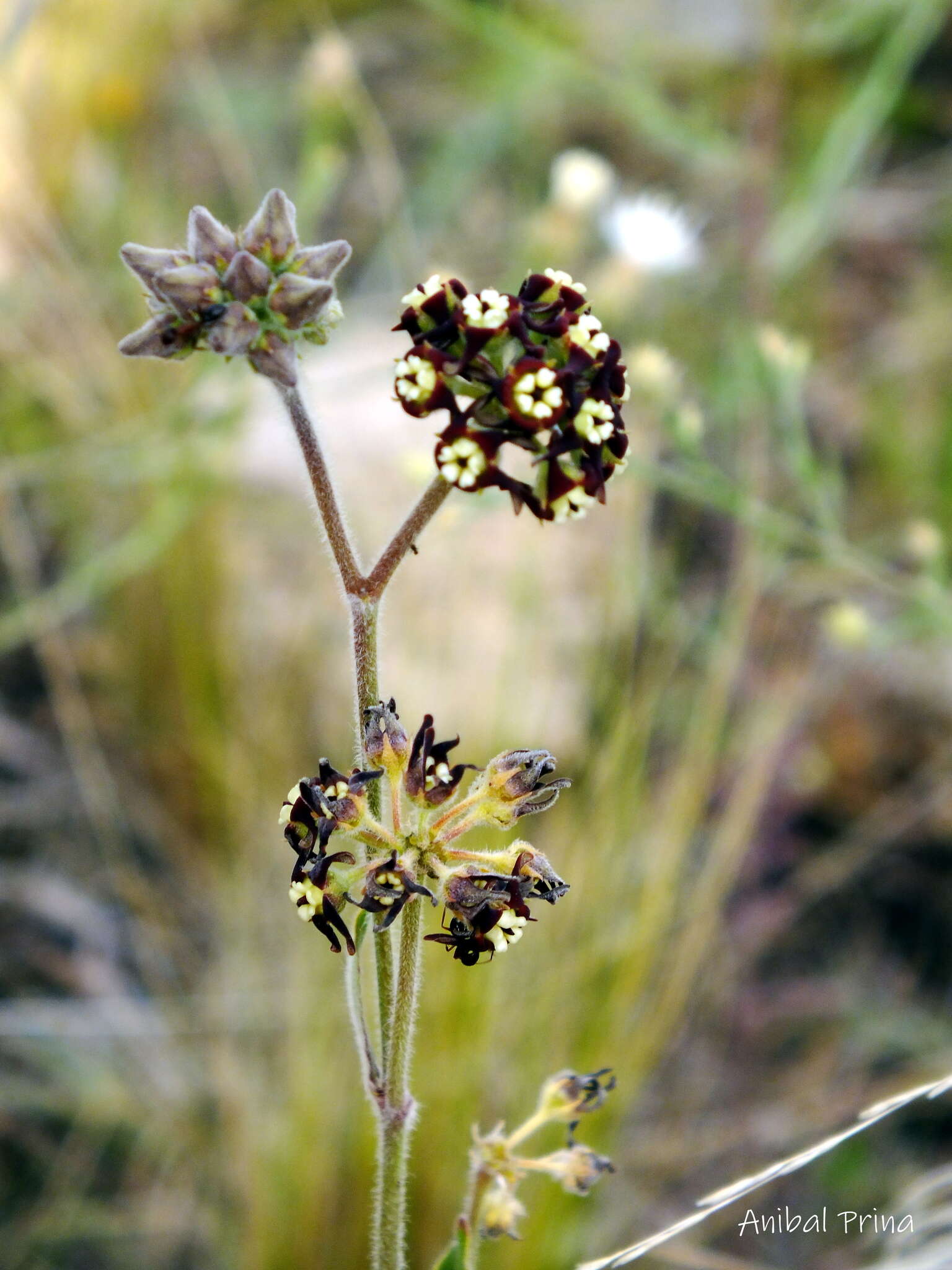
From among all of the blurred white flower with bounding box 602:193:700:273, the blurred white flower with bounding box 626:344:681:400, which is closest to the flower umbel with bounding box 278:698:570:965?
the blurred white flower with bounding box 626:344:681:400

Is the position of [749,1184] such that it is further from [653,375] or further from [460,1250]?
[653,375]

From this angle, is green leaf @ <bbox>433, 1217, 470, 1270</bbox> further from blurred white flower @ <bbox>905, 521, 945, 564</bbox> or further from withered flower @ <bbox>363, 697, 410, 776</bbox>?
blurred white flower @ <bbox>905, 521, 945, 564</bbox>

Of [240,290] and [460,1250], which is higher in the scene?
[240,290]

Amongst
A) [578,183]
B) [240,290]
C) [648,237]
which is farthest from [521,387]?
[648,237]

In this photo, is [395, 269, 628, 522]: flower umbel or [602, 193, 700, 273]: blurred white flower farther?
[602, 193, 700, 273]: blurred white flower

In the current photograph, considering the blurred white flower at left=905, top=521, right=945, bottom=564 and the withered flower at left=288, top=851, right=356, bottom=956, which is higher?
the blurred white flower at left=905, top=521, right=945, bottom=564

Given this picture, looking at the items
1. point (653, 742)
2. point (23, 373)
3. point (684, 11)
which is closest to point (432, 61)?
point (684, 11)

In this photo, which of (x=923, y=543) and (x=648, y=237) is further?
(x=648, y=237)
